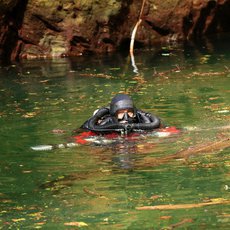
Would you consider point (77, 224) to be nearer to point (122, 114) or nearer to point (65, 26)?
point (122, 114)

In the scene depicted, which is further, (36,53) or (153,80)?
(36,53)

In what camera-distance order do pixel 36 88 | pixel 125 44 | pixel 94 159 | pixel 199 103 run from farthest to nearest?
pixel 125 44, pixel 36 88, pixel 199 103, pixel 94 159

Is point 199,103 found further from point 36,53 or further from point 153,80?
point 36,53

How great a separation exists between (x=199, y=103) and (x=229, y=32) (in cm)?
1234

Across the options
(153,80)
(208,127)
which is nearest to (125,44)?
(153,80)

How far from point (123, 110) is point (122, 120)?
16 centimetres

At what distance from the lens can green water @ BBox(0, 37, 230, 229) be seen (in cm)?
→ 745

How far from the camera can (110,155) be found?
1047 cm

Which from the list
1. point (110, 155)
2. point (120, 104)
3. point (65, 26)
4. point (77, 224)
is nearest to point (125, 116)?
point (120, 104)

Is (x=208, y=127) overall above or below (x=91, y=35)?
below

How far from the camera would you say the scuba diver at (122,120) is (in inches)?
444

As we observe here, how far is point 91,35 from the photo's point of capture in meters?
22.2

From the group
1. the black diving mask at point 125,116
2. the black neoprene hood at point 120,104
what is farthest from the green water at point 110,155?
the black neoprene hood at point 120,104

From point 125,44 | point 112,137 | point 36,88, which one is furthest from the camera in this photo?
point 125,44
